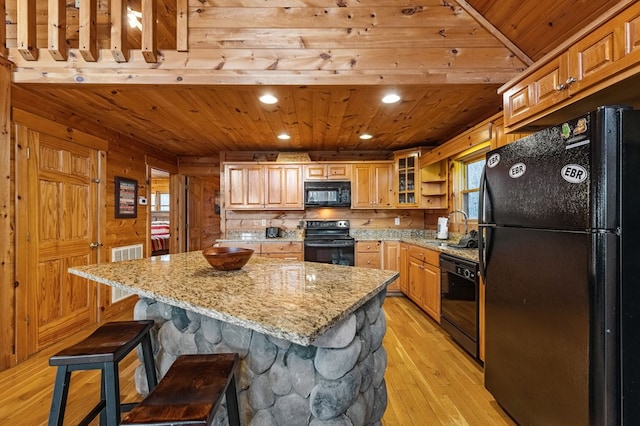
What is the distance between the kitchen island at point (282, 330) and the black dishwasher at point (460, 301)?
4.13 feet

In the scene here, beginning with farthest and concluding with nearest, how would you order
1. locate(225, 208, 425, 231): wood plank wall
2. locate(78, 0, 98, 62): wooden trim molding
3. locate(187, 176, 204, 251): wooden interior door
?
locate(187, 176, 204, 251): wooden interior door < locate(225, 208, 425, 231): wood plank wall < locate(78, 0, 98, 62): wooden trim molding

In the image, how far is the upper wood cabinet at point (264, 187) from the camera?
478 cm

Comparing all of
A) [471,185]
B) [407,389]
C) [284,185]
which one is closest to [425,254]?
[471,185]

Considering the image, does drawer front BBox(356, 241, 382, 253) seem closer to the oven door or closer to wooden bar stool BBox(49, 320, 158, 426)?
the oven door

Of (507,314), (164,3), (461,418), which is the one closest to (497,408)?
(461,418)

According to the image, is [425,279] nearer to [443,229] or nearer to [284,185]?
A: [443,229]

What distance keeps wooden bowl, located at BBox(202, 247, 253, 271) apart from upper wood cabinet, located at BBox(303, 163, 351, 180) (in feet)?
10.1

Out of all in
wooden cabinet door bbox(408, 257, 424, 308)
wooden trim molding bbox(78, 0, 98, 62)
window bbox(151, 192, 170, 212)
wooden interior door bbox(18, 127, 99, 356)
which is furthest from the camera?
window bbox(151, 192, 170, 212)

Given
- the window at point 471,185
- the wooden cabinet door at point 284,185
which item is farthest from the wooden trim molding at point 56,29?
the window at point 471,185

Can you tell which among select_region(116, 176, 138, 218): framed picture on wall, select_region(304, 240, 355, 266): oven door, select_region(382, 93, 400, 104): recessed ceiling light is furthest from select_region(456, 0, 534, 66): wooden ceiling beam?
select_region(116, 176, 138, 218): framed picture on wall

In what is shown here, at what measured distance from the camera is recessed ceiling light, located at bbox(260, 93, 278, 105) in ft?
9.03

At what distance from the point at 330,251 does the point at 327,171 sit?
1301 mm

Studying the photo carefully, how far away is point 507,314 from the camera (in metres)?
1.72

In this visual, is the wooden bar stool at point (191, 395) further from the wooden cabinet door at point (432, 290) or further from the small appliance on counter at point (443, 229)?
the small appliance on counter at point (443, 229)
